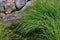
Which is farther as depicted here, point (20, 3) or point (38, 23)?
point (20, 3)

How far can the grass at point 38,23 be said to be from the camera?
4.24 metres

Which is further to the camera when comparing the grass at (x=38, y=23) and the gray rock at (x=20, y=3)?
the gray rock at (x=20, y=3)

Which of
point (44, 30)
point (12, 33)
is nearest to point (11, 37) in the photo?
point (12, 33)

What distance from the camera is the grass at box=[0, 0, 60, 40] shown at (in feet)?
13.9

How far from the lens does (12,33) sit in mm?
4543

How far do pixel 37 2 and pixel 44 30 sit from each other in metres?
0.60

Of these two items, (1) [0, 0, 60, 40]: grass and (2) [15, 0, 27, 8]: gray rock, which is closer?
(1) [0, 0, 60, 40]: grass

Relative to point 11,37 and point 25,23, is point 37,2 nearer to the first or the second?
point 25,23

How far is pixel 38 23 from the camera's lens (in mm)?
4344

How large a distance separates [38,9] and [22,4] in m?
0.67

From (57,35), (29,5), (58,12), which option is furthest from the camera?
(29,5)

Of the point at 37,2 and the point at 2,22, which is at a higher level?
the point at 37,2

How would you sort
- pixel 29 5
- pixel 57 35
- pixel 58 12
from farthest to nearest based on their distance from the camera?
pixel 29 5, pixel 58 12, pixel 57 35

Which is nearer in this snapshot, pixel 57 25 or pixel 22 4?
pixel 57 25
